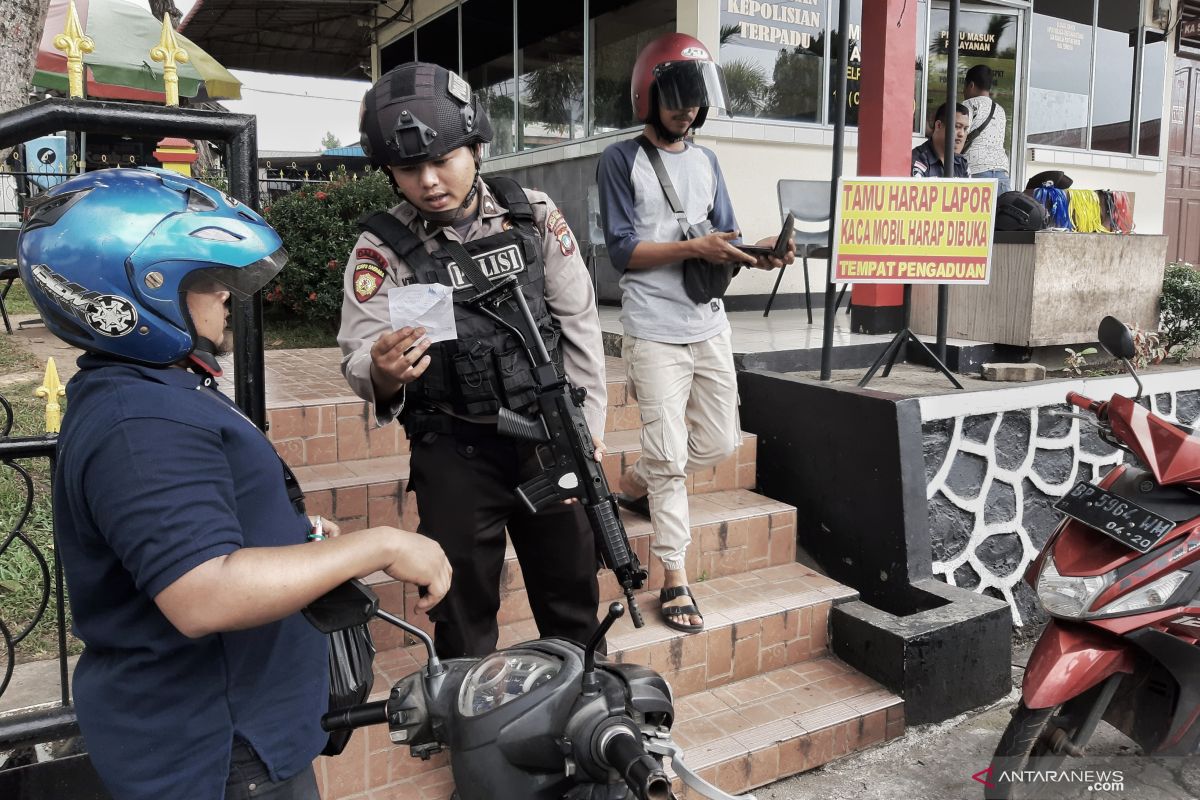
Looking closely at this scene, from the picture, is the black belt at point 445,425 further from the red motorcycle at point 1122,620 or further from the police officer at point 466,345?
the red motorcycle at point 1122,620

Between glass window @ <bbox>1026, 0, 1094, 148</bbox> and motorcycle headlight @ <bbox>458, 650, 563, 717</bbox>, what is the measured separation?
33.3 feet

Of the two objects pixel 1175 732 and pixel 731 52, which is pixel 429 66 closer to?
pixel 1175 732

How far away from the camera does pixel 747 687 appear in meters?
3.29

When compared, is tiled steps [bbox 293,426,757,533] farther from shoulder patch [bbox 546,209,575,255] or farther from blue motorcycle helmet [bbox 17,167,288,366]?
blue motorcycle helmet [bbox 17,167,288,366]

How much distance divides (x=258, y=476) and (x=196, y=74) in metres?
9.56

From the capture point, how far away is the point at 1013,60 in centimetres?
928

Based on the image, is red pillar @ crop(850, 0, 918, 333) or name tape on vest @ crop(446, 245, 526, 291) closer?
name tape on vest @ crop(446, 245, 526, 291)

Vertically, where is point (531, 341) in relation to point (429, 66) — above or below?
below

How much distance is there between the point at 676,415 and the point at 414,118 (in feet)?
5.02

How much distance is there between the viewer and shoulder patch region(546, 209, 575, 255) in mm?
2379

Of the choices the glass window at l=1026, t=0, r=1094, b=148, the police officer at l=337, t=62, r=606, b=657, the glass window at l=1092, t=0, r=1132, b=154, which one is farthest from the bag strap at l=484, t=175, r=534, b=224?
the glass window at l=1092, t=0, r=1132, b=154

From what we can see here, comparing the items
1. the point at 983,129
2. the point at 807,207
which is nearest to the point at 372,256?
the point at 983,129

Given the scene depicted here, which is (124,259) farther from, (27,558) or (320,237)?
(320,237)

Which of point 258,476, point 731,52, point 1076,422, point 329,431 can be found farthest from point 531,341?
point 731,52
